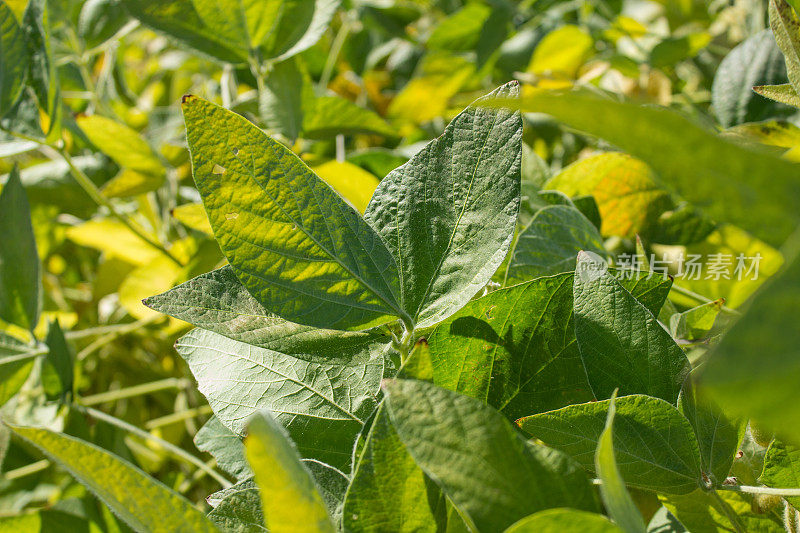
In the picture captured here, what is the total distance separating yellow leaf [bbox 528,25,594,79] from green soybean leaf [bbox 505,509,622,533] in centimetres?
79

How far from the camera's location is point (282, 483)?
0.21 meters

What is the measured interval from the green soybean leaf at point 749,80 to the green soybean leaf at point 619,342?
400mm

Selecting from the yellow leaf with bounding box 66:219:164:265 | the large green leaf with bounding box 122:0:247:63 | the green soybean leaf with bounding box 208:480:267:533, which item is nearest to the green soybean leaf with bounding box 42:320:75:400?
the yellow leaf with bounding box 66:219:164:265

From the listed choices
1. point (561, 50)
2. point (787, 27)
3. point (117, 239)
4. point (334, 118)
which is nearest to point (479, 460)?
point (787, 27)

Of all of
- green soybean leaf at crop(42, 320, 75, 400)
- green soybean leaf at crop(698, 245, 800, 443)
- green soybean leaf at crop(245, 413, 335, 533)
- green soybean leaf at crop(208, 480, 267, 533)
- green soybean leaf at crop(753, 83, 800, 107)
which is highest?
green soybean leaf at crop(698, 245, 800, 443)

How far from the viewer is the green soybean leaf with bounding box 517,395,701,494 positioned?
0.97 ft

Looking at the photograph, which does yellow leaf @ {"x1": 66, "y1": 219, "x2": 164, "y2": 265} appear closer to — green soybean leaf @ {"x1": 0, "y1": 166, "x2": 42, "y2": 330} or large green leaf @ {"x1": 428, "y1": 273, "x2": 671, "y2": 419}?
green soybean leaf @ {"x1": 0, "y1": 166, "x2": 42, "y2": 330}

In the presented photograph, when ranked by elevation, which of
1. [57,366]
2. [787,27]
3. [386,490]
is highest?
[787,27]

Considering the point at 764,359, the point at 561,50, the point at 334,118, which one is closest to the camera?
the point at 764,359

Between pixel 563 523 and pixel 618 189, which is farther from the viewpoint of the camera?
pixel 618 189

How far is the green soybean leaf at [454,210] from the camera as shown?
0.32 metres

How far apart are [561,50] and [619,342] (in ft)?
2.35

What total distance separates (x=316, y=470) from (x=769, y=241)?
0.22 m

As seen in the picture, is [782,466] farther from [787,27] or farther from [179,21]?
[179,21]
